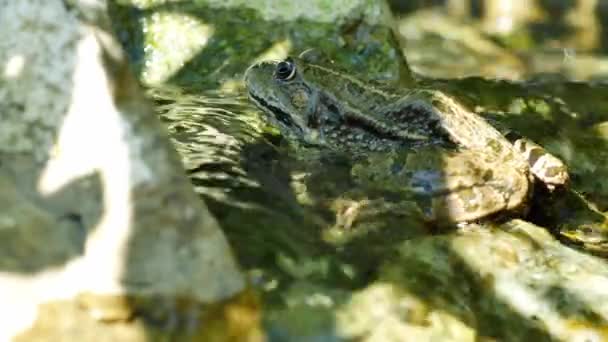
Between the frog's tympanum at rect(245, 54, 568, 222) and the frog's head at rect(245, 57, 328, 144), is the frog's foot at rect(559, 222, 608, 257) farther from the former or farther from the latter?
the frog's head at rect(245, 57, 328, 144)

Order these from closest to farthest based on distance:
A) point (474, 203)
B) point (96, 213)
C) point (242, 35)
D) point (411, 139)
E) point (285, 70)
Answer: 1. point (96, 213)
2. point (474, 203)
3. point (411, 139)
4. point (285, 70)
5. point (242, 35)

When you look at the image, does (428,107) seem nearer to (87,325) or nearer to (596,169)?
(596,169)

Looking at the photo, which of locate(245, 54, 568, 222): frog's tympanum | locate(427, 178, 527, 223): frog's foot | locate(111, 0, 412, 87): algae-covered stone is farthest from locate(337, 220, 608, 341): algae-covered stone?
locate(111, 0, 412, 87): algae-covered stone

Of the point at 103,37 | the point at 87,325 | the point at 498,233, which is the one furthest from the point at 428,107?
the point at 87,325

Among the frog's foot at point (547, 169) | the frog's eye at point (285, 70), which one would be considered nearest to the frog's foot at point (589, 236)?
the frog's foot at point (547, 169)

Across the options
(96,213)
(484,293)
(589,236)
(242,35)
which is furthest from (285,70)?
(96,213)

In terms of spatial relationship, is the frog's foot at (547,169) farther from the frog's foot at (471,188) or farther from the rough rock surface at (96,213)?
Answer: the rough rock surface at (96,213)

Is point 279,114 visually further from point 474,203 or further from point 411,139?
point 474,203
